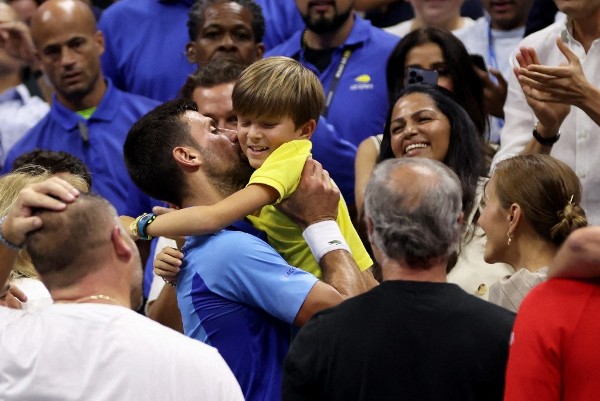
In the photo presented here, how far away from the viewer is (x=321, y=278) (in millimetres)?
4195

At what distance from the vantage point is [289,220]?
4.33 metres

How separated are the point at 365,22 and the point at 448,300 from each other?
→ 3.59 m

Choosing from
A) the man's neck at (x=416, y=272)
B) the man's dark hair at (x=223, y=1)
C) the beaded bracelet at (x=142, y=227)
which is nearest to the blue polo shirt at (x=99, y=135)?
the man's dark hair at (x=223, y=1)

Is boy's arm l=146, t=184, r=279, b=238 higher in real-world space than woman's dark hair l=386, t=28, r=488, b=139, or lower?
higher

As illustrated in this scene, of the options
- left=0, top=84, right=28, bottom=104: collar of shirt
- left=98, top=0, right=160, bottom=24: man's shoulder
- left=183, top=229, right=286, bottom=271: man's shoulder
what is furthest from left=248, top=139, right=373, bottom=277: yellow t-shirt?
left=0, top=84, right=28, bottom=104: collar of shirt

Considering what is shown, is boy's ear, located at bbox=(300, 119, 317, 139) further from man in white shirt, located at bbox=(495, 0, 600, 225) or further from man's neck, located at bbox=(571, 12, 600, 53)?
man's neck, located at bbox=(571, 12, 600, 53)

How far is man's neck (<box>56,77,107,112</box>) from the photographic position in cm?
687

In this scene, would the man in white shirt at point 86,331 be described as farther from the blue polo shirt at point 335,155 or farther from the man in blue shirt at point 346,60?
the man in blue shirt at point 346,60

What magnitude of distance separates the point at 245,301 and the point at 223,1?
3.08 metres

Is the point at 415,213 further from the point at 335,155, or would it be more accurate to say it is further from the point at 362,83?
the point at 362,83

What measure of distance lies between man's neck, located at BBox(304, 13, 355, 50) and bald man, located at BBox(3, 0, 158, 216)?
0.97 meters

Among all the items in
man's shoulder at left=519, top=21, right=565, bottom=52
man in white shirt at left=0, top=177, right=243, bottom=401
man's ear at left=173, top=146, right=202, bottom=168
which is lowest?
man's shoulder at left=519, top=21, right=565, bottom=52

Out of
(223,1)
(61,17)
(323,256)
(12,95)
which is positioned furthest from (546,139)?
(12,95)

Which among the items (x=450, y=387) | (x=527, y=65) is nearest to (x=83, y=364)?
(x=450, y=387)
